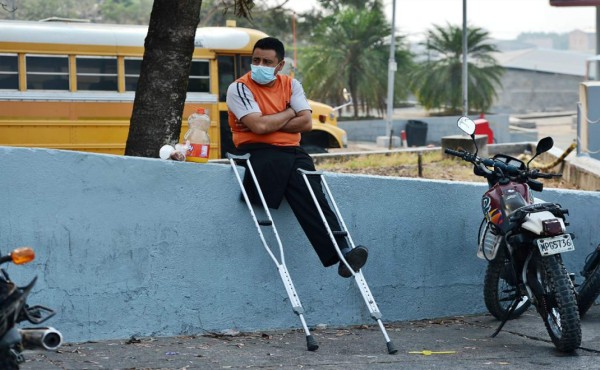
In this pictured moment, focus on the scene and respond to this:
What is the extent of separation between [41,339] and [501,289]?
423cm

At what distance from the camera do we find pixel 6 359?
4.79 meters

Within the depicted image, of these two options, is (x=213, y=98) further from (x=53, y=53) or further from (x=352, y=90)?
(x=352, y=90)

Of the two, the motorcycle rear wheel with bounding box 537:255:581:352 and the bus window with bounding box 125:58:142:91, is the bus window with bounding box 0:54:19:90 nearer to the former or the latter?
the bus window with bounding box 125:58:142:91

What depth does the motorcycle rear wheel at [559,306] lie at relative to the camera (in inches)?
273

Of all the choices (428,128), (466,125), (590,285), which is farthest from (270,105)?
(428,128)

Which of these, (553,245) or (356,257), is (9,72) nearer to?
(356,257)

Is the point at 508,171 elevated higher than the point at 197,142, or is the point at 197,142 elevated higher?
the point at 197,142

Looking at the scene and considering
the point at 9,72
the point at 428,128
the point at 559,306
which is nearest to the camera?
the point at 559,306

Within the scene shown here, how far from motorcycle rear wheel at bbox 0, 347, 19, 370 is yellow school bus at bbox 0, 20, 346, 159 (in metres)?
12.9

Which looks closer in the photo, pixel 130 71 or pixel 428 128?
pixel 130 71

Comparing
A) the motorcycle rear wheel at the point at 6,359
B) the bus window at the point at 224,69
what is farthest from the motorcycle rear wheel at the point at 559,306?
the bus window at the point at 224,69

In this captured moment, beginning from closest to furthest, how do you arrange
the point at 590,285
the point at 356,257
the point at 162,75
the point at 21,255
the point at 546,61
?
the point at 21,255
the point at 356,257
the point at 590,285
the point at 162,75
the point at 546,61

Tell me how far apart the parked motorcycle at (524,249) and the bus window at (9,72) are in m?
10.9

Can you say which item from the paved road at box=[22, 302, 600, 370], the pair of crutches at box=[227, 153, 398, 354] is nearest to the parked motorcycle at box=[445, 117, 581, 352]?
the paved road at box=[22, 302, 600, 370]
